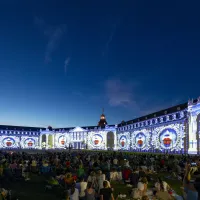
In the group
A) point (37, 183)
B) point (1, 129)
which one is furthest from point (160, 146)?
point (1, 129)

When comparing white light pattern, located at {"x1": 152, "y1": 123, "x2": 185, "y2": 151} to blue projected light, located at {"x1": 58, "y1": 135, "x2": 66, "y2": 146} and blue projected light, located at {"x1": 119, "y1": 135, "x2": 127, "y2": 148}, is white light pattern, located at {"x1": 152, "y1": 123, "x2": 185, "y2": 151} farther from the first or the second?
blue projected light, located at {"x1": 58, "y1": 135, "x2": 66, "y2": 146}

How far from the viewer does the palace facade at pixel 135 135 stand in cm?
6073

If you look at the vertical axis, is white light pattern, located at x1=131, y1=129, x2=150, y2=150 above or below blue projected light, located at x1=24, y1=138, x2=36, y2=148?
above

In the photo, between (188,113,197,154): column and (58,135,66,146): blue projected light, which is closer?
(188,113,197,154): column

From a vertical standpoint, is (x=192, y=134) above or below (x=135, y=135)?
above

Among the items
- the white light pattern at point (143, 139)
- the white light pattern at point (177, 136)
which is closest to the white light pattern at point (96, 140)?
the white light pattern at point (143, 139)

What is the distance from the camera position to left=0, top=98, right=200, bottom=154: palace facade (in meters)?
60.7

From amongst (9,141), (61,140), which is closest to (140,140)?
(61,140)

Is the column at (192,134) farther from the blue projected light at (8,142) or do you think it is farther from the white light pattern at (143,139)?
the blue projected light at (8,142)

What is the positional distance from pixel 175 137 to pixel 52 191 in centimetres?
5605

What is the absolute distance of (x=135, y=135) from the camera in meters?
94.9

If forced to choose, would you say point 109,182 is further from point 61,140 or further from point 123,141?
point 61,140

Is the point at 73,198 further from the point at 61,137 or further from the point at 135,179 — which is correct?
the point at 61,137

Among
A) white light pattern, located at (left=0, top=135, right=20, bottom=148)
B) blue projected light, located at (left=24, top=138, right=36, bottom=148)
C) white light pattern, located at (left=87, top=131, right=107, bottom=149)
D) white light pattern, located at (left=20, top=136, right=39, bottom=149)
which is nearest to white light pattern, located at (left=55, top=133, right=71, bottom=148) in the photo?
white light pattern, located at (left=20, top=136, right=39, bottom=149)
